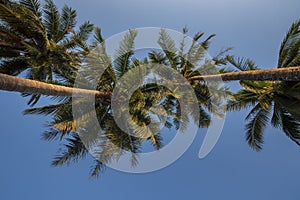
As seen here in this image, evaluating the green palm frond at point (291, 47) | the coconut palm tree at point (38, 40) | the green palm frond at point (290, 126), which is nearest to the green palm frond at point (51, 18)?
the coconut palm tree at point (38, 40)

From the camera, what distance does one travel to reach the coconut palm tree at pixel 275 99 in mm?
7277

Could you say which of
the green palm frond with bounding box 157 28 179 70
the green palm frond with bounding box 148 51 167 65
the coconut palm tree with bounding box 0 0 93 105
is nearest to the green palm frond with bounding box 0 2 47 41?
the coconut palm tree with bounding box 0 0 93 105

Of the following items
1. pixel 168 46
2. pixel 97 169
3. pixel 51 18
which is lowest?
pixel 97 169

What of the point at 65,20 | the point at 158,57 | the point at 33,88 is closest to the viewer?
the point at 33,88

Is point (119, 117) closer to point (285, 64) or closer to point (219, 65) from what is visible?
point (219, 65)

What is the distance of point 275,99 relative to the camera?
8203 mm

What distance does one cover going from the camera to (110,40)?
754 cm

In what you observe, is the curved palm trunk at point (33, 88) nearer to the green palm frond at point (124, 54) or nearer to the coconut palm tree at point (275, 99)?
the green palm frond at point (124, 54)

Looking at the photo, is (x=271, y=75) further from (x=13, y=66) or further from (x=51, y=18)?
(x=13, y=66)

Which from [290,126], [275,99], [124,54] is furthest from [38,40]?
[290,126]

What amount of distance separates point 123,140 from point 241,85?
483cm

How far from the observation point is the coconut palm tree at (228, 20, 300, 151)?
7277 mm

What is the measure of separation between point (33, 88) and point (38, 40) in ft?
10.8

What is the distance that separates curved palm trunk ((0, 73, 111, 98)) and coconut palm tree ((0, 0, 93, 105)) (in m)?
1.01
